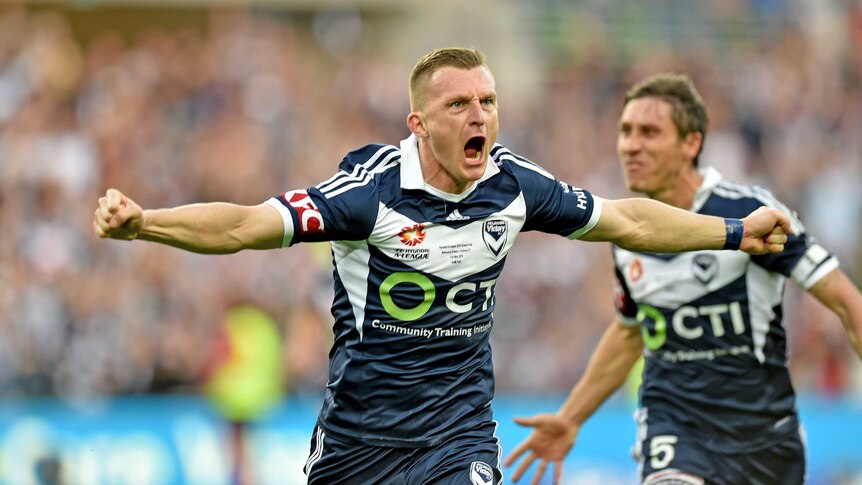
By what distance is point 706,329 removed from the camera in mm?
7441

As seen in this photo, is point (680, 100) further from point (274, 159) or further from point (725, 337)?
point (274, 159)

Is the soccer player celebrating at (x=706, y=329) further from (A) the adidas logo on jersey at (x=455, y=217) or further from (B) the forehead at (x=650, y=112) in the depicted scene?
(A) the adidas logo on jersey at (x=455, y=217)

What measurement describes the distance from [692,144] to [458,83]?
2.06 meters

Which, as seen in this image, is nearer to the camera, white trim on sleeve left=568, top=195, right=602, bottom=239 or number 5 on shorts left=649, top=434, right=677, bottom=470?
white trim on sleeve left=568, top=195, right=602, bottom=239

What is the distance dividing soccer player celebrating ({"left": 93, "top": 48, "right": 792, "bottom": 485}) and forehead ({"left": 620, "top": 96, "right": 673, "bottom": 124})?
1.38 metres

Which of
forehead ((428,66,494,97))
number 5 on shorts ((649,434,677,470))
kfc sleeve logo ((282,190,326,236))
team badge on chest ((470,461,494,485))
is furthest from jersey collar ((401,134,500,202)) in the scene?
number 5 on shorts ((649,434,677,470))

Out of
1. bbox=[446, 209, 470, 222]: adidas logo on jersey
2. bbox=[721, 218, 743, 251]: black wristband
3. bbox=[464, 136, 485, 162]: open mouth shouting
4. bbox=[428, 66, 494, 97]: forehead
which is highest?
bbox=[428, 66, 494, 97]: forehead

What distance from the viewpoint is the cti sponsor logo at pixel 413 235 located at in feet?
20.2

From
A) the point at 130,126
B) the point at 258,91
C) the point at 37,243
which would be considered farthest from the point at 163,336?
the point at 258,91

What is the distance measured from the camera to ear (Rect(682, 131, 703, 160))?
304 inches

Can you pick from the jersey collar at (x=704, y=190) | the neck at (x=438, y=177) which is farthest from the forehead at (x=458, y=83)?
the jersey collar at (x=704, y=190)

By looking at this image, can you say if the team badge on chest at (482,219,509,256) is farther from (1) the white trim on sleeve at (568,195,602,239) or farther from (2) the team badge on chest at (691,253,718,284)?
(2) the team badge on chest at (691,253,718,284)

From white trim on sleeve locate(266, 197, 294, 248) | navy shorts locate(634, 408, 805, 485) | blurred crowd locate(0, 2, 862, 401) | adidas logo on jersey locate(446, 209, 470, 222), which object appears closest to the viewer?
white trim on sleeve locate(266, 197, 294, 248)

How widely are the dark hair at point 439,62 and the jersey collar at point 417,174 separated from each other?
0.21 metres
